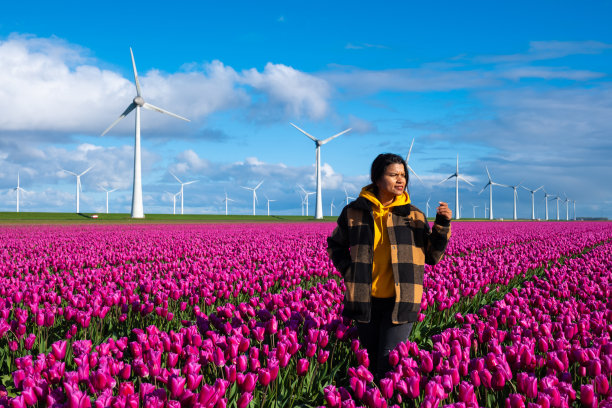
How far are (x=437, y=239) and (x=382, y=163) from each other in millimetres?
948

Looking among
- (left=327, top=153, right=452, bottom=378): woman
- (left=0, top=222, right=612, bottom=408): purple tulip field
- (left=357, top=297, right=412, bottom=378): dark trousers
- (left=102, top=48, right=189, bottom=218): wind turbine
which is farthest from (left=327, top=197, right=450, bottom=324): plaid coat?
(left=102, top=48, right=189, bottom=218): wind turbine

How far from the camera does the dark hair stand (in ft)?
16.9

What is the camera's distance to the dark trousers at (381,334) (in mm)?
5074

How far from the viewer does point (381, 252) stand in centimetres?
520

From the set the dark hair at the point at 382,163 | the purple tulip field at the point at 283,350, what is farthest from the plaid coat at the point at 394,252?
the purple tulip field at the point at 283,350

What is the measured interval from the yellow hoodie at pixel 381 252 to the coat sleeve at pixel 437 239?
1.25ft

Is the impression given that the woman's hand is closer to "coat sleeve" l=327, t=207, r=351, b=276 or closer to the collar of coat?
the collar of coat

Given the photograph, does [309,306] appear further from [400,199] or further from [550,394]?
[550,394]

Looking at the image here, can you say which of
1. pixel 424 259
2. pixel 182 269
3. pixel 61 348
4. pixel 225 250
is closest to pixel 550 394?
pixel 424 259

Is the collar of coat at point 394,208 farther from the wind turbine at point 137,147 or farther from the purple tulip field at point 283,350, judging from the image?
the wind turbine at point 137,147

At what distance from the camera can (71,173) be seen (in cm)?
8750

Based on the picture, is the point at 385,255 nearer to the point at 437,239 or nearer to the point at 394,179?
the point at 437,239

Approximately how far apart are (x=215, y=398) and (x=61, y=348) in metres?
1.73

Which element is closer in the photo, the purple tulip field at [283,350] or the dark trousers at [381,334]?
the purple tulip field at [283,350]
